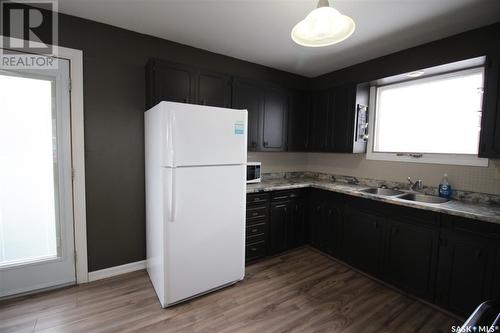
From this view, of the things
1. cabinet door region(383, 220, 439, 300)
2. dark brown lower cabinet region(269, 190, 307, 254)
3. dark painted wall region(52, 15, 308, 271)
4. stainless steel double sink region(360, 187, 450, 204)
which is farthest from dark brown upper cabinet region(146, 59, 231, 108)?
cabinet door region(383, 220, 439, 300)

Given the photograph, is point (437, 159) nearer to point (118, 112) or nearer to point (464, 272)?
point (464, 272)

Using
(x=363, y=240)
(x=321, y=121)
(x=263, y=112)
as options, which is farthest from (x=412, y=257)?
(x=263, y=112)

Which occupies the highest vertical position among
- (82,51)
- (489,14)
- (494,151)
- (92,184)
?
(489,14)

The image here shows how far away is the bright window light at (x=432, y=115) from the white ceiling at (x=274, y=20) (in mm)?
496

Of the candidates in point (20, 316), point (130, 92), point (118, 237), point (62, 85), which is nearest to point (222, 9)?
point (130, 92)

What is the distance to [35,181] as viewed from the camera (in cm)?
216

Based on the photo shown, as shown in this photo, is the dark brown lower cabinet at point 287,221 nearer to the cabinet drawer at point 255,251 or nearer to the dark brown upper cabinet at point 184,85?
the cabinet drawer at point 255,251

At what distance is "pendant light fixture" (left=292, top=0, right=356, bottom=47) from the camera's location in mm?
1312

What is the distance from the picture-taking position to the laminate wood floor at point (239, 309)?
1843 millimetres

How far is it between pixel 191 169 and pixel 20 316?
1.78m

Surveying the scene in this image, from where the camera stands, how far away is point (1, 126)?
1998 mm

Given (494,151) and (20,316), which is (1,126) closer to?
(20,316)

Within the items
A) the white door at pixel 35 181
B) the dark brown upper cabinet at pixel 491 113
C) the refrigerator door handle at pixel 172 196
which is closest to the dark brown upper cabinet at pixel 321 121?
the dark brown upper cabinet at pixel 491 113

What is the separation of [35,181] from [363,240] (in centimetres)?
336
